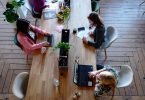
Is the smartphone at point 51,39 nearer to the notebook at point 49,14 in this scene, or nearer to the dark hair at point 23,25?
the dark hair at point 23,25

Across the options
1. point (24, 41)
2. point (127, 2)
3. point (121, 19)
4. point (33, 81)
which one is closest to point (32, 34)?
point (24, 41)

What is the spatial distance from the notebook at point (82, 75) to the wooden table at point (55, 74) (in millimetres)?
61

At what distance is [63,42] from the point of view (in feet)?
11.2

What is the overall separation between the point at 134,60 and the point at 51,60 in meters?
2.07

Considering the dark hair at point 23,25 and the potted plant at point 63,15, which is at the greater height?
the dark hair at point 23,25

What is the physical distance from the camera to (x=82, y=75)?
10.2 feet

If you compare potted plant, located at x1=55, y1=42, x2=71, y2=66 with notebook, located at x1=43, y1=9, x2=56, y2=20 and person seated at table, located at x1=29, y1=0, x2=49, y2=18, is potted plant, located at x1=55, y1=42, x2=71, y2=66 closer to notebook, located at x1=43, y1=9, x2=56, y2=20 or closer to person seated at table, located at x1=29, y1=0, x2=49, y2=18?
notebook, located at x1=43, y1=9, x2=56, y2=20

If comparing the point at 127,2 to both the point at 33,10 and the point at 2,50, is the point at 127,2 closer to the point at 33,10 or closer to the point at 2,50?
the point at 33,10

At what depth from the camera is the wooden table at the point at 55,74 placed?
2906 millimetres

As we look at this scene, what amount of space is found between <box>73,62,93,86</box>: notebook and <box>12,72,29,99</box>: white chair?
2.66ft

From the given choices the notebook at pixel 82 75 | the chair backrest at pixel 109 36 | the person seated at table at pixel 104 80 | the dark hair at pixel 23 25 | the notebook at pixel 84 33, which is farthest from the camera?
the chair backrest at pixel 109 36

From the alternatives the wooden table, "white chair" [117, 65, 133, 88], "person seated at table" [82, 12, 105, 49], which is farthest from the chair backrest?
"white chair" [117, 65, 133, 88]

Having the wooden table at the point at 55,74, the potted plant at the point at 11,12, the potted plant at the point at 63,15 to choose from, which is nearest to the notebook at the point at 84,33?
the wooden table at the point at 55,74

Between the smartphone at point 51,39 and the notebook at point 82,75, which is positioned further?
the smartphone at point 51,39
